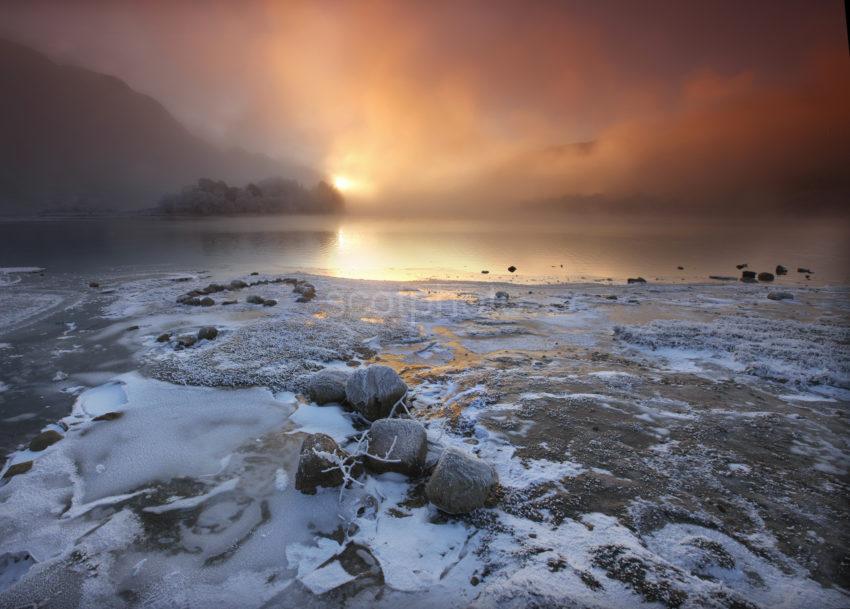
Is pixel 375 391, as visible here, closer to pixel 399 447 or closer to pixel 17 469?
pixel 399 447

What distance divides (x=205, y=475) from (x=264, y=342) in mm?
6006

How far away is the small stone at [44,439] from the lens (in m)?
6.89

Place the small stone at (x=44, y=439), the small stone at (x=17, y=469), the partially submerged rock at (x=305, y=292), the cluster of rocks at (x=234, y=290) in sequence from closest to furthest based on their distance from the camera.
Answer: the small stone at (x=17, y=469), the small stone at (x=44, y=439), the cluster of rocks at (x=234, y=290), the partially submerged rock at (x=305, y=292)

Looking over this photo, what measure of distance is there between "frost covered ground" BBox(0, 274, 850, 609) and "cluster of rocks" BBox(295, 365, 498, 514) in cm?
24

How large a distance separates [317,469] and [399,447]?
132cm

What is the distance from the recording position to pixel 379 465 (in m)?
6.30

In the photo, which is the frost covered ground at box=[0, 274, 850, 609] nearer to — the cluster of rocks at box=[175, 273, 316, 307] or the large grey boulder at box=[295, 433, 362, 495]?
the large grey boulder at box=[295, 433, 362, 495]

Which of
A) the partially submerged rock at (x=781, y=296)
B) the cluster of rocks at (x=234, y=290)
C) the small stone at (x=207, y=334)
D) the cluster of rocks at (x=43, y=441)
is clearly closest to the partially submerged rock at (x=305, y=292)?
the cluster of rocks at (x=234, y=290)

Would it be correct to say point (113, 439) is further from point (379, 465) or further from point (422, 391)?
point (422, 391)

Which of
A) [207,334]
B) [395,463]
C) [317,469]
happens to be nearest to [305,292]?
[207,334]

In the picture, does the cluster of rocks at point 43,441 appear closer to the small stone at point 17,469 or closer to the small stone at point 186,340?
the small stone at point 17,469

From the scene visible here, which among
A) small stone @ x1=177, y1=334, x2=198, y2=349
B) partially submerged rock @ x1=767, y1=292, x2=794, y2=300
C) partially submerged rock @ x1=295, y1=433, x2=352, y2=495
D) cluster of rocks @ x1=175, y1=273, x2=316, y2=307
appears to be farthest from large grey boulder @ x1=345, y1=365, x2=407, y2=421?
partially submerged rock @ x1=767, y1=292, x2=794, y2=300

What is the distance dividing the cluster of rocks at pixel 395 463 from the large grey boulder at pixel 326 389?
34.0 inches

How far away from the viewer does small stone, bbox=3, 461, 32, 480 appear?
6.19 metres
